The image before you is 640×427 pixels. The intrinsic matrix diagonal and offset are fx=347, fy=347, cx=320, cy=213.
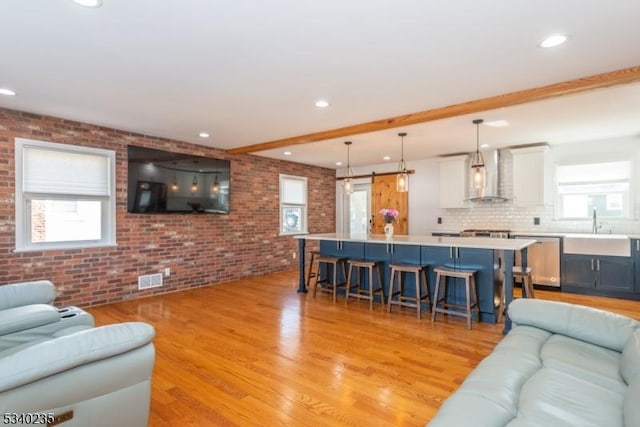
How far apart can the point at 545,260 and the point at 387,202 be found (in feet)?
10.8

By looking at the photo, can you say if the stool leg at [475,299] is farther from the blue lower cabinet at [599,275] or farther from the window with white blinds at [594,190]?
the window with white blinds at [594,190]

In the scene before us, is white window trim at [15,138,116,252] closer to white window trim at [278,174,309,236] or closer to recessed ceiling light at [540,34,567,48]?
white window trim at [278,174,309,236]

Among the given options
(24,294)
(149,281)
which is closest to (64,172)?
(149,281)

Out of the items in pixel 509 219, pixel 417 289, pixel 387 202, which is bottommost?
pixel 417 289

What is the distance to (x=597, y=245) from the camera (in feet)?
16.3

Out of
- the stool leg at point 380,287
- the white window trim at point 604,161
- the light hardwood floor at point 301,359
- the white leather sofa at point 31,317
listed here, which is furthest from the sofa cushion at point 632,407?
the white window trim at point 604,161

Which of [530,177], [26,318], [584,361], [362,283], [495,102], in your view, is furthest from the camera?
[530,177]

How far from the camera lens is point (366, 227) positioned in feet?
27.1

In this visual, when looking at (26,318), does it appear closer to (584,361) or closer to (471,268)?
(584,361)

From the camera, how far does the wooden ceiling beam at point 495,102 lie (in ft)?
9.46

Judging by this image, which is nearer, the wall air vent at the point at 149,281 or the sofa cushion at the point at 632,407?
the sofa cushion at the point at 632,407

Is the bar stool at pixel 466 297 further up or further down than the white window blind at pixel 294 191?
further down

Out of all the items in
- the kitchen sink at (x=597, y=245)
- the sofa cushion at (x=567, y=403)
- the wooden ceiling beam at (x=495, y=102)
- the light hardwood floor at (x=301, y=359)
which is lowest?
the light hardwood floor at (x=301, y=359)

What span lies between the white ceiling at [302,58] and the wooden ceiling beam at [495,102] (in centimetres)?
9
